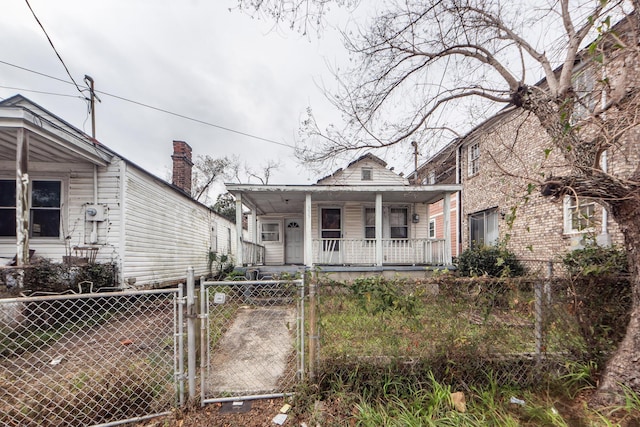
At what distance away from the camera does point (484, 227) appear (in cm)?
1134

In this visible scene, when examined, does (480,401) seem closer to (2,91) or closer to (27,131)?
(27,131)

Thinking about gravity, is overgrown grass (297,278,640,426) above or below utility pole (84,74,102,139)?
below

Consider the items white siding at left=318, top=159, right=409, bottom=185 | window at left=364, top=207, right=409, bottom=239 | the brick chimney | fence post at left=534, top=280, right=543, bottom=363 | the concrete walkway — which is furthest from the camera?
the brick chimney

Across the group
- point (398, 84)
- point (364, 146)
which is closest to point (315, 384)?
point (364, 146)

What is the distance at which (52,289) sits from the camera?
5219 mm

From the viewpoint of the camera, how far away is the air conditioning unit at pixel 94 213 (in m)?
6.51

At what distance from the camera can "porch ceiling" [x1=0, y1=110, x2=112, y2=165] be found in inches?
198

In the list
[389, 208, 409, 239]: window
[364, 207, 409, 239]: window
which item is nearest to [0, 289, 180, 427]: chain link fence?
[364, 207, 409, 239]: window

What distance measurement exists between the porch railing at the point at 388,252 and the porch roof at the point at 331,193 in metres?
1.59

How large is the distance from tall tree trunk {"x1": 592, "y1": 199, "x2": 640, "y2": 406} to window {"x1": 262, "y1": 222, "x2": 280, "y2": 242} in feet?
36.0

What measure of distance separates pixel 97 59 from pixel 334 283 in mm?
10612

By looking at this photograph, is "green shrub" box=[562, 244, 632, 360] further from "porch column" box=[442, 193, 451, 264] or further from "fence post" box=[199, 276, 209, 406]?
"porch column" box=[442, 193, 451, 264]

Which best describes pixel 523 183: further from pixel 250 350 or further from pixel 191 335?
pixel 191 335

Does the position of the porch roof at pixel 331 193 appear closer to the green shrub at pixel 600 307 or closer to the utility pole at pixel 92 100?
the green shrub at pixel 600 307
